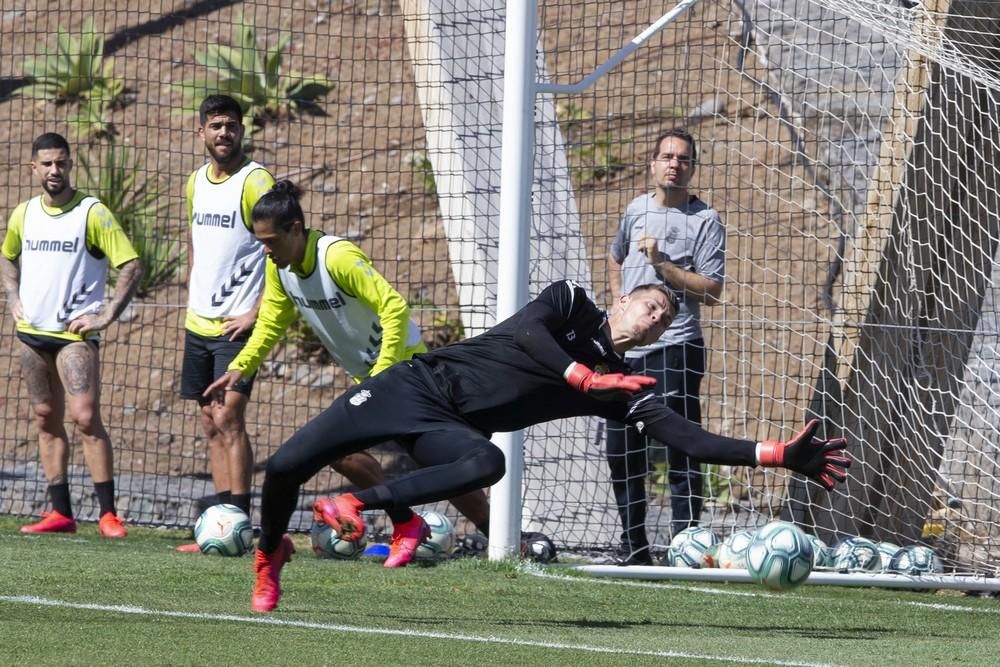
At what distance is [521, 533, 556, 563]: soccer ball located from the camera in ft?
26.9

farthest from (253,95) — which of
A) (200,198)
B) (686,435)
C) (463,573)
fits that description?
(686,435)

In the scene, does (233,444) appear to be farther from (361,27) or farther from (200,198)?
(361,27)

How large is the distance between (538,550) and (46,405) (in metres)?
3.25

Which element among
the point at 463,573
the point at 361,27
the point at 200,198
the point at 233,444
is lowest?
the point at 463,573

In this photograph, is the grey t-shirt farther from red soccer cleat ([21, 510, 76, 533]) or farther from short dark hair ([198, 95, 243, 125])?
red soccer cleat ([21, 510, 76, 533])

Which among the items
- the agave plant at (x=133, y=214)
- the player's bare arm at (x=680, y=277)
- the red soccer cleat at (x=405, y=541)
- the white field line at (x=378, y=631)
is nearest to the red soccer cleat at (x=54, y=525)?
the red soccer cleat at (x=405, y=541)

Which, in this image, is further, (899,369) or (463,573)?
(899,369)

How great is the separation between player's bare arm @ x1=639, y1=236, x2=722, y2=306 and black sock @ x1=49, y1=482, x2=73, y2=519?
379cm

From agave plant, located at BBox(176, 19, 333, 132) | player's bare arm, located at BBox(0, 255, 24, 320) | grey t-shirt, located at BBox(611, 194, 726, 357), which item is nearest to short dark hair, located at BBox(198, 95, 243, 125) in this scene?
player's bare arm, located at BBox(0, 255, 24, 320)

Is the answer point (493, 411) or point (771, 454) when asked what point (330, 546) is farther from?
point (771, 454)

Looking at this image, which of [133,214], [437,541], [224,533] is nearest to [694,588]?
[437,541]

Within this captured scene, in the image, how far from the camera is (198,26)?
66.9 ft

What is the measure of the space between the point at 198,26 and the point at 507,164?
13.3 m

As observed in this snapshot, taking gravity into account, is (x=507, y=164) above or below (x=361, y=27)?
below
